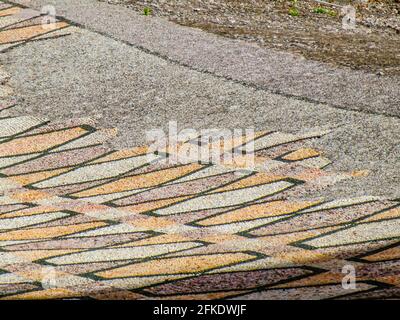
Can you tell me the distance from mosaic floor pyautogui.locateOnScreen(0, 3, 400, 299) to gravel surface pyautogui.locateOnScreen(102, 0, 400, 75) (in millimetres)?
1743

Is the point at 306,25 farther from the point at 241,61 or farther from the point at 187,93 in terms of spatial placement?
the point at 187,93

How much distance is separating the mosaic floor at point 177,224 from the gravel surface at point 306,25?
1743mm

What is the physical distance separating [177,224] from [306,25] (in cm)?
420

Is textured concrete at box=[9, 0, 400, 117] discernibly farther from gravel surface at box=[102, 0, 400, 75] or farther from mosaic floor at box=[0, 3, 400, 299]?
mosaic floor at box=[0, 3, 400, 299]

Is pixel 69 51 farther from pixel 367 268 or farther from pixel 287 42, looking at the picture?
pixel 367 268

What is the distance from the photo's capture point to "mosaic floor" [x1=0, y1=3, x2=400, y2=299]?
494 cm

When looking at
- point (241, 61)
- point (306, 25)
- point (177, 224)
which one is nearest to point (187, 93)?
point (241, 61)

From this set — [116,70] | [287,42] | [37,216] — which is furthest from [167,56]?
[37,216]

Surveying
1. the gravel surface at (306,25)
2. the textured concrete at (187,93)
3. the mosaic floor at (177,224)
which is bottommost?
the mosaic floor at (177,224)

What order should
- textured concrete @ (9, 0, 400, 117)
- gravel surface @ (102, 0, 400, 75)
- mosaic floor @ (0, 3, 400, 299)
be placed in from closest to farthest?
mosaic floor @ (0, 3, 400, 299)
textured concrete @ (9, 0, 400, 117)
gravel surface @ (102, 0, 400, 75)

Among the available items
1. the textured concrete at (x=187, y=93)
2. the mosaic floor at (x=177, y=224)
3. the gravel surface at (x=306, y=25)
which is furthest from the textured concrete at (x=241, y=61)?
the mosaic floor at (x=177, y=224)

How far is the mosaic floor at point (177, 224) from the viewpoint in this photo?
4941mm

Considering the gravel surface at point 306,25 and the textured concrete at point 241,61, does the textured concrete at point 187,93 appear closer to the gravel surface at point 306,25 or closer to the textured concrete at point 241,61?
the textured concrete at point 241,61

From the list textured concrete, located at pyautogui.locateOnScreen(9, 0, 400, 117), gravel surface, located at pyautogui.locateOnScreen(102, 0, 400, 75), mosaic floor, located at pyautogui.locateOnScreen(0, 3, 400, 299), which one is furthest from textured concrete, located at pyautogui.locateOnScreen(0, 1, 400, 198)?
gravel surface, located at pyautogui.locateOnScreen(102, 0, 400, 75)
